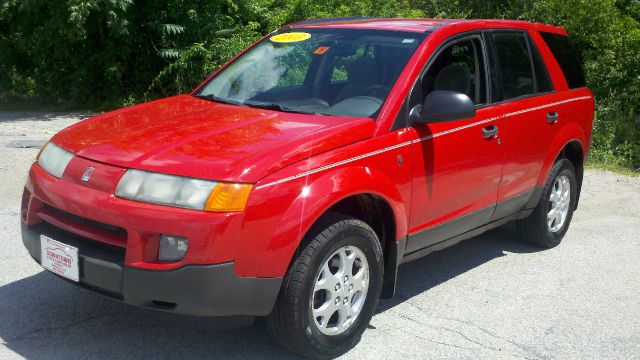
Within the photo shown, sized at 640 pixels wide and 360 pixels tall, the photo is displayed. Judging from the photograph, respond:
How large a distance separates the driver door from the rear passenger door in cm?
12

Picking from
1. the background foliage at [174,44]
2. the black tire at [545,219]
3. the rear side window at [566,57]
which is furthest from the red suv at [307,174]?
the background foliage at [174,44]

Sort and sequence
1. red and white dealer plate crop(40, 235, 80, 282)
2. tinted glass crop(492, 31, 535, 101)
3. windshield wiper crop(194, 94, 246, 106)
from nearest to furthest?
red and white dealer plate crop(40, 235, 80, 282) < windshield wiper crop(194, 94, 246, 106) < tinted glass crop(492, 31, 535, 101)

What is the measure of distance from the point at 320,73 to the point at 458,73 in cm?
88

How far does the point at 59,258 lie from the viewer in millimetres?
3814

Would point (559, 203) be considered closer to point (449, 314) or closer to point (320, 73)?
point (449, 314)

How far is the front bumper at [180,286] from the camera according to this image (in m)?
3.46

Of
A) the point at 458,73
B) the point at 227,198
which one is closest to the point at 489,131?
the point at 458,73

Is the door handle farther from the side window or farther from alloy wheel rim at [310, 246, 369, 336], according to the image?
alloy wheel rim at [310, 246, 369, 336]

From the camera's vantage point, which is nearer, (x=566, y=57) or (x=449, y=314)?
(x=449, y=314)

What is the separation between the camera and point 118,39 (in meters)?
13.1

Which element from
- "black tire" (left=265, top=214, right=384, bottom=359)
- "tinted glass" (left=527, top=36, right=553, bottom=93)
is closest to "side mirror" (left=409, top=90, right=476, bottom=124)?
"black tire" (left=265, top=214, right=384, bottom=359)

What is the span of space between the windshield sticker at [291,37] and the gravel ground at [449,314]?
1800mm

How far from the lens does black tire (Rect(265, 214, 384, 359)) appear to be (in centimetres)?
373

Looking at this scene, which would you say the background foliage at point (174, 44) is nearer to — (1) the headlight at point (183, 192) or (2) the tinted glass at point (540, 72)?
(2) the tinted glass at point (540, 72)
